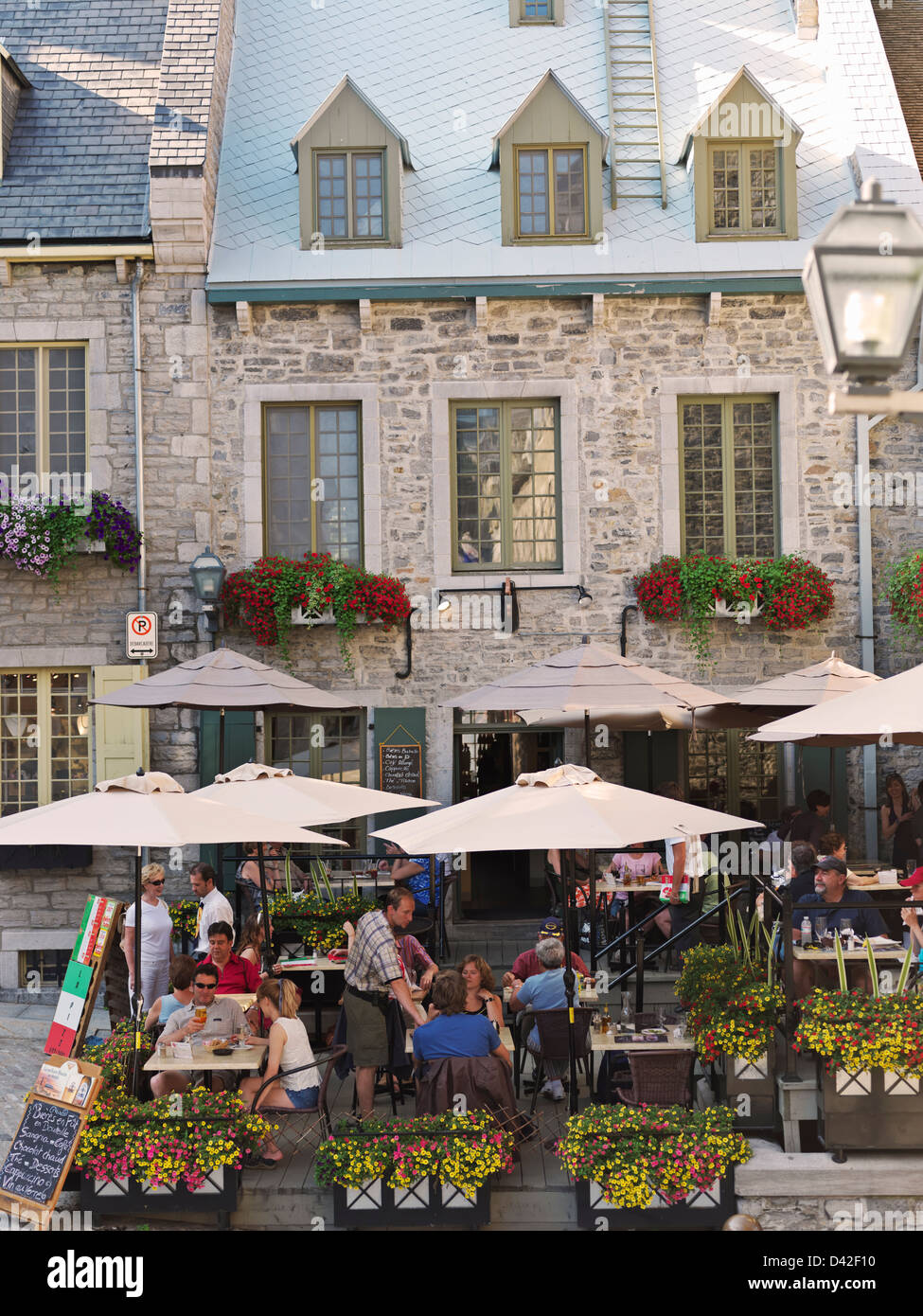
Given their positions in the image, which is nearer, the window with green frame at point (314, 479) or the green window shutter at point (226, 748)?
the green window shutter at point (226, 748)

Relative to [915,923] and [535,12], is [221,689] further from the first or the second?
[535,12]

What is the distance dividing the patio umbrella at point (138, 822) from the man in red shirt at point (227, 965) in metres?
0.96

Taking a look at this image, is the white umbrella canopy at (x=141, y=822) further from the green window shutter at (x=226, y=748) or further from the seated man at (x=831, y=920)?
the green window shutter at (x=226, y=748)

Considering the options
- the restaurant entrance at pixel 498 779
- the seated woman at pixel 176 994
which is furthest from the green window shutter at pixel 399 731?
the seated woman at pixel 176 994

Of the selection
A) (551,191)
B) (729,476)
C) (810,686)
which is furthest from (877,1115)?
(551,191)

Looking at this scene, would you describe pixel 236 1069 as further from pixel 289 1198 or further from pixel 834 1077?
pixel 834 1077

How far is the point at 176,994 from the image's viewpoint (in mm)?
8000

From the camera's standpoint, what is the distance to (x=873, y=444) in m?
Result: 12.9

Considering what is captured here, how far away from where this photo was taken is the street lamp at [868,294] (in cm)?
337

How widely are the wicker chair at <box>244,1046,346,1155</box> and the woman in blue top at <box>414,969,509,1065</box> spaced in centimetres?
58

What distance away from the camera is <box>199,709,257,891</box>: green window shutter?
Result: 1237 centimetres

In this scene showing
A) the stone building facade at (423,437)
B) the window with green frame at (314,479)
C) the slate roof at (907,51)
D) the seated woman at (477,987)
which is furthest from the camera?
the slate roof at (907,51)

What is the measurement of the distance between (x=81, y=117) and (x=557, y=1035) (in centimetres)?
1085

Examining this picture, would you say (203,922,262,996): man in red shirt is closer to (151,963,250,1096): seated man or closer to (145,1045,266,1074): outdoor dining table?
(151,963,250,1096): seated man
